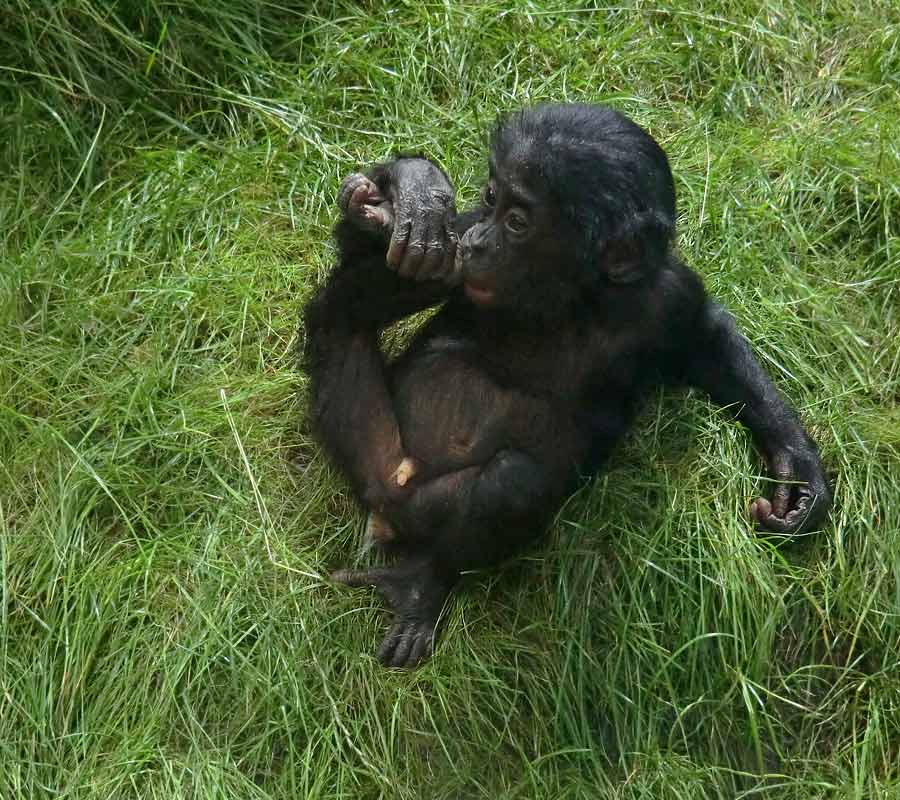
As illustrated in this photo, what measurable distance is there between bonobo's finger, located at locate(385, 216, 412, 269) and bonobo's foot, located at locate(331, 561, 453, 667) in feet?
3.08

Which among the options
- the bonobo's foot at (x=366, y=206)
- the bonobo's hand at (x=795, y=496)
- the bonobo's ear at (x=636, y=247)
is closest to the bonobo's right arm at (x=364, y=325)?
the bonobo's foot at (x=366, y=206)

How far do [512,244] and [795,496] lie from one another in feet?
3.89

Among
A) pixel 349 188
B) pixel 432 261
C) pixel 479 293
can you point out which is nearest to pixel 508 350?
pixel 479 293

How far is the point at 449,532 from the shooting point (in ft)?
12.9

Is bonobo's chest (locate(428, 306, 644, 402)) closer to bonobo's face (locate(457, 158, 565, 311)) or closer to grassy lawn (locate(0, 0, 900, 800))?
bonobo's face (locate(457, 158, 565, 311))

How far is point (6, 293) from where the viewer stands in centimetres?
475

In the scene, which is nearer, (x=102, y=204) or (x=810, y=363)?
(x=810, y=363)

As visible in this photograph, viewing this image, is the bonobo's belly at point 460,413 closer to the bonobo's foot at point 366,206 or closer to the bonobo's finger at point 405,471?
the bonobo's finger at point 405,471

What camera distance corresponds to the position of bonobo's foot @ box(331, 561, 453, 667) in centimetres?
397

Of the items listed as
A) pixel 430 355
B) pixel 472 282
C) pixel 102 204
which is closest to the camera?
pixel 472 282

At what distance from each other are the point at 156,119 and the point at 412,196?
195cm

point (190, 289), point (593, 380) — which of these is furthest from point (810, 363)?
point (190, 289)

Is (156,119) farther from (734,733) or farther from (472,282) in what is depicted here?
(734,733)

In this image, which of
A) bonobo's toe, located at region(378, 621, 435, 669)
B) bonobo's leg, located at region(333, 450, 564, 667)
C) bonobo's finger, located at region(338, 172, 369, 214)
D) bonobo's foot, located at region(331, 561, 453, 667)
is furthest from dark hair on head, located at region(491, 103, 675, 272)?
bonobo's toe, located at region(378, 621, 435, 669)
